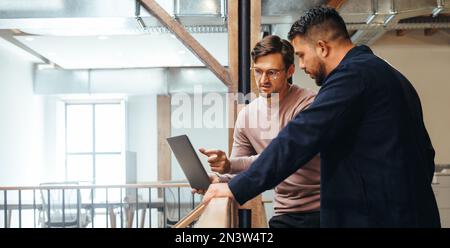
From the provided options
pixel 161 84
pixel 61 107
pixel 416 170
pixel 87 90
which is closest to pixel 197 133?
pixel 161 84

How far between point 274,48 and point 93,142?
6.51m

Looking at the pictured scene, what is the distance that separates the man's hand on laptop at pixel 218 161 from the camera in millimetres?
1271

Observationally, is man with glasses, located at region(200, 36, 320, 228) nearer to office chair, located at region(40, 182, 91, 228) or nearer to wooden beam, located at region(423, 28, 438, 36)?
office chair, located at region(40, 182, 91, 228)

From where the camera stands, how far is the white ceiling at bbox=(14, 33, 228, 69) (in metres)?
4.87

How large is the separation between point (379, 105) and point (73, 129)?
7.10 meters

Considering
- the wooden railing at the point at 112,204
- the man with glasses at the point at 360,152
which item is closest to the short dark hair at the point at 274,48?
the man with glasses at the point at 360,152

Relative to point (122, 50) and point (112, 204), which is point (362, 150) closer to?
point (112, 204)

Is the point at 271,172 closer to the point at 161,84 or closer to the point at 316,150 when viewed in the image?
the point at 316,150

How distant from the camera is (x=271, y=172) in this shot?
898 mm

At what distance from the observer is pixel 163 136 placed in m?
6.91

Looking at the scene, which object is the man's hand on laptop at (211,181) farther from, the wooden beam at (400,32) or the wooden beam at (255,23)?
the wooden beam at (400,32)

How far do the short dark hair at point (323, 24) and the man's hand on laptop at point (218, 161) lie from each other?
358 millimetres

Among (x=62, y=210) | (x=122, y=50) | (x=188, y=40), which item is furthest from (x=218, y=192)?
(x=122, y=50)

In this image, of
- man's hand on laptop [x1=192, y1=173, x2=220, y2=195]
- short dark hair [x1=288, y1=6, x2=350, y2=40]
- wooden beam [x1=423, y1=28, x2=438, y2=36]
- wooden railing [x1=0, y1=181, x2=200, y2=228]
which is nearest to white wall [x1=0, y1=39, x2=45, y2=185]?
wooden railing [x1=0, y1=181, x2=200, y2=228]
